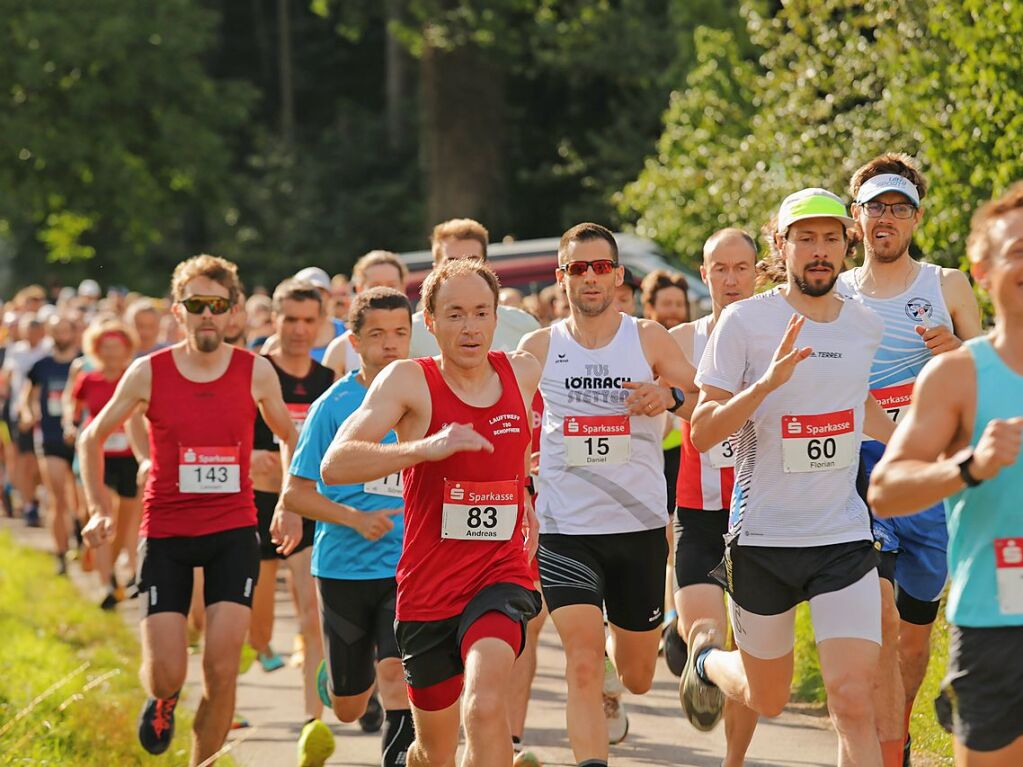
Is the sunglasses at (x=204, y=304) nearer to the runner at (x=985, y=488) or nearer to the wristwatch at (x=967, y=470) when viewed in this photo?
the runner at (x=985, y=488)

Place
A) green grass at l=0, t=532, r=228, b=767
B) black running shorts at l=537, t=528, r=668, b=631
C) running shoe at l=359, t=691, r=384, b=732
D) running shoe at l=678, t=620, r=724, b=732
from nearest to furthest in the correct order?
running shoe at l=678, t=620, r=724, b=732 < black running shorts at l=537, t=528, r=668, b=631 < green grass at l=0, t=532, r=228, b=767 < running shoe at l=359, t=691, r=384, b=732

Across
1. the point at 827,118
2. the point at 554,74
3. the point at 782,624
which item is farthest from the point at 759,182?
the point at 554,74

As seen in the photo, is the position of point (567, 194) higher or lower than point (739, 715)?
higher

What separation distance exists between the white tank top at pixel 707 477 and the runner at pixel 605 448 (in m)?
0.42

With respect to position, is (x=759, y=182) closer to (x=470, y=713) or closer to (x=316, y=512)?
(x=316, y=512)

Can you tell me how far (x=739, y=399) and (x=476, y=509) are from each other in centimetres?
92

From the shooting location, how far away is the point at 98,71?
35.3 metres

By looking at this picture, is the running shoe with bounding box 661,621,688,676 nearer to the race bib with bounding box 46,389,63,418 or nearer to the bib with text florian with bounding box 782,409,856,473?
the bib with text florian with bounding box 782,409,856,473

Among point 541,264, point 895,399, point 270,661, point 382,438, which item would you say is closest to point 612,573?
point 895,399

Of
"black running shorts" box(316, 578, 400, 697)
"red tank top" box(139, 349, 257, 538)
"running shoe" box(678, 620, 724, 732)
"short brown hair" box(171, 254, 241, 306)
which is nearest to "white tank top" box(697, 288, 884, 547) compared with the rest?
"running shoe" box(678, 620, 724, 732)

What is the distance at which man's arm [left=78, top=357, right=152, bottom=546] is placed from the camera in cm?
796

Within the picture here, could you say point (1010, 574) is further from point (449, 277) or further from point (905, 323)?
point (905, 323)

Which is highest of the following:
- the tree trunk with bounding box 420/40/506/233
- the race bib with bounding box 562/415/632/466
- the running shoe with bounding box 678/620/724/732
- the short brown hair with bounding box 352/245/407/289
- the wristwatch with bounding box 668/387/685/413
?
the tree trunk with bounding box 420/40/506/233

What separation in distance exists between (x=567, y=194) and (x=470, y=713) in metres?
27.9
